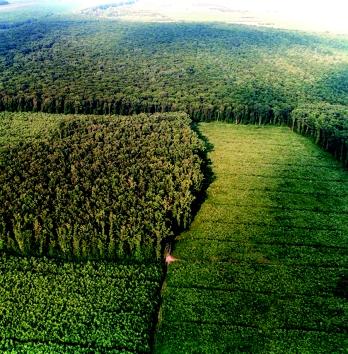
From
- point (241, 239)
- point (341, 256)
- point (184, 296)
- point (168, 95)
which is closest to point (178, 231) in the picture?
point (241, 239)

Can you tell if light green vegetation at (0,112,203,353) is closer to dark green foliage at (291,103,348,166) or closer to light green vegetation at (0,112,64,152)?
light green vegetation at (0,112,64,152)

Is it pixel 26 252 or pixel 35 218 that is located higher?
pixel 35 218

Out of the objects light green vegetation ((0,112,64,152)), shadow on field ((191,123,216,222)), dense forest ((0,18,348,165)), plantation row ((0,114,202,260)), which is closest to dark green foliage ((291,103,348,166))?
dense forest ((0,18,348,165))

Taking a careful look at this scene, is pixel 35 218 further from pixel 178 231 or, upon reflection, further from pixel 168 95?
pixel 168 95

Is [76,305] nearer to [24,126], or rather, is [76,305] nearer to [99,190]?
[99,190]

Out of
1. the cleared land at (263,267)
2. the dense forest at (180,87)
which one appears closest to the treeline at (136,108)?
the dense forest at (180,87)

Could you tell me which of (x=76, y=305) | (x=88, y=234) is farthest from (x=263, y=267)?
(x=76, y=305)

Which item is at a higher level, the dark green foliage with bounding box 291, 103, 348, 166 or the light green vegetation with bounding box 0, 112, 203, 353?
the dark green foliage with bounding box 291, 103, 348, 166
